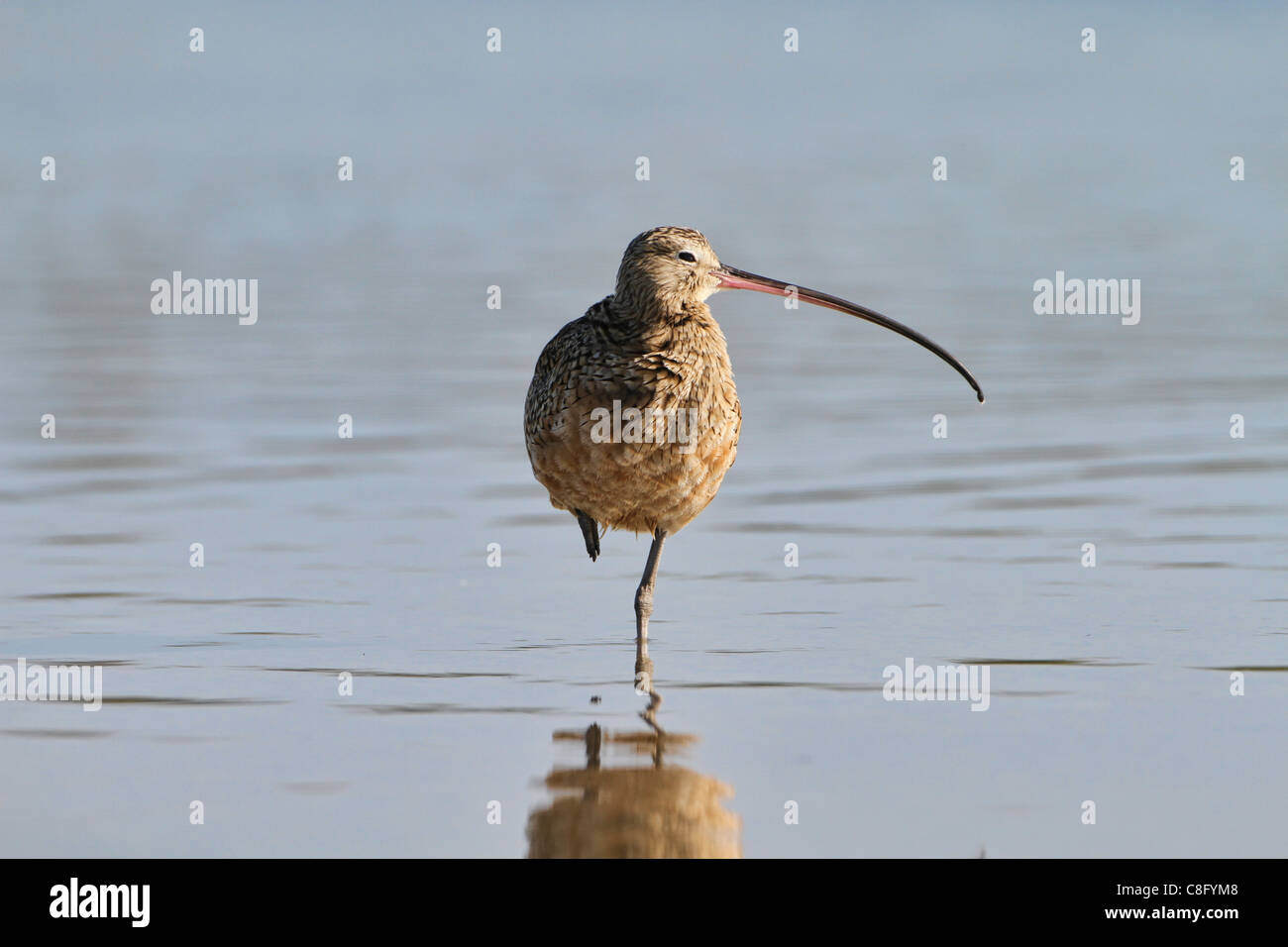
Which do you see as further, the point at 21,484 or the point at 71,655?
the point at 21,484

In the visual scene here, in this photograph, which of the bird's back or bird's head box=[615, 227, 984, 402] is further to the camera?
bird's head box=[615, 227, 984, 402]

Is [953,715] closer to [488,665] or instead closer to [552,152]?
[488,665]

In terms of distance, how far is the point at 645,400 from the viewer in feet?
25.1

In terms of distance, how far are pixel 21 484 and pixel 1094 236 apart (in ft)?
49.2

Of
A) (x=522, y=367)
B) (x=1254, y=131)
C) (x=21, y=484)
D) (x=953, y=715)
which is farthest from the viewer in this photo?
(x=1254, y=131)

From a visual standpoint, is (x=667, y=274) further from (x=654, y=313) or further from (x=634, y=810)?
(x=634, y=810)

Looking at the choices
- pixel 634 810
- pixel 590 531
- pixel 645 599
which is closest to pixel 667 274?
pixel 590 531

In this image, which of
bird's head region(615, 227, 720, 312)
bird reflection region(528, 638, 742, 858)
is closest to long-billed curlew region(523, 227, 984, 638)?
bird's head region(615, 227, 720, 312)

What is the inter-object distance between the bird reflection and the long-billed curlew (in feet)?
4.79

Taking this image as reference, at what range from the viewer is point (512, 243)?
2292 cm

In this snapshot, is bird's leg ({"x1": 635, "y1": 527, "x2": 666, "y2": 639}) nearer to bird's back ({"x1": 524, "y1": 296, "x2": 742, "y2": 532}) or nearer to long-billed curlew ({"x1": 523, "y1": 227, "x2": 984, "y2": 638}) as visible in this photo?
long-billed curlew ({"x1": 523, "y1": 227, "x2": 984, "y2": 638})

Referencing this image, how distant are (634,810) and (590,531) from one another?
9.01 ft

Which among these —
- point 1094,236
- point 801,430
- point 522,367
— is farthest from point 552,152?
point 801,430

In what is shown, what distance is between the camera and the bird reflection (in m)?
5.43
